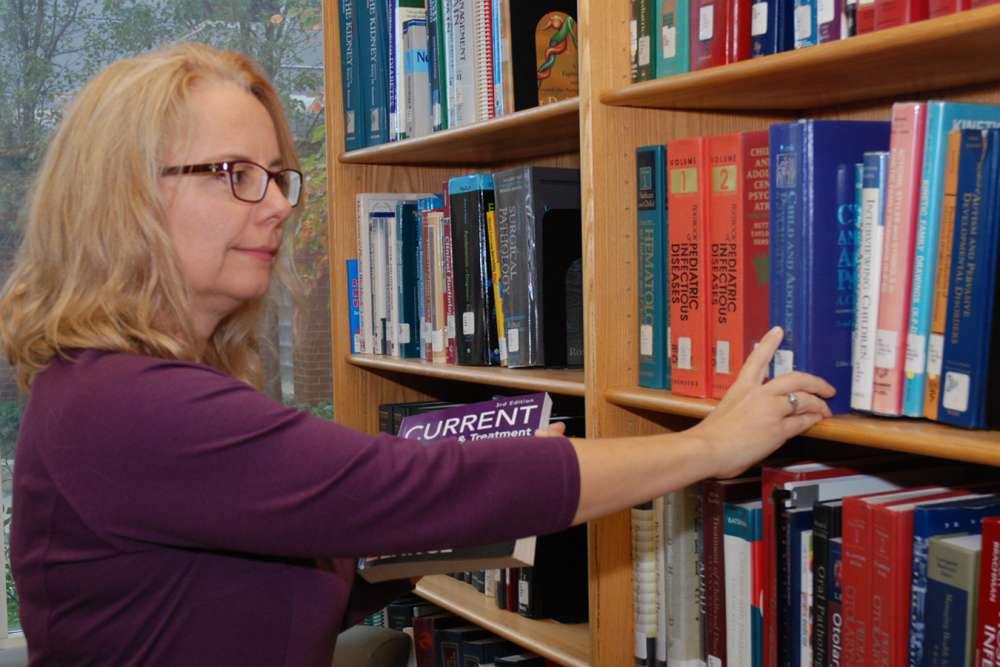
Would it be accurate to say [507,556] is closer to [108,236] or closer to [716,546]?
[716,546]

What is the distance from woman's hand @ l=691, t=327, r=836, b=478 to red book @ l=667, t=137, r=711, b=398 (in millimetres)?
174

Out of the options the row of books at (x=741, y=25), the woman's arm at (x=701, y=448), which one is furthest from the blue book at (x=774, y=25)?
the woman's arm at (x=701, y=448)

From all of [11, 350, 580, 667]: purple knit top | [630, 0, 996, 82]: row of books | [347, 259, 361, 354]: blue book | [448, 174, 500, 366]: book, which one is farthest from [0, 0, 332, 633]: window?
[11, 350, 580, 667]: purple knit top

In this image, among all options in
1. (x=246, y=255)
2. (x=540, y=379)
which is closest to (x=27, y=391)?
(x=246, y=255)

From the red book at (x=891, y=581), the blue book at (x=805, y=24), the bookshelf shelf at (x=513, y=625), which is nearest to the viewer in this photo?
the red book at (x=891, y=581)

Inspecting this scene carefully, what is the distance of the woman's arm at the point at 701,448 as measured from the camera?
3.81 feet

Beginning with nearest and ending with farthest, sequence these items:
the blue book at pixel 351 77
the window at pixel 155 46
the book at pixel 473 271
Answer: the book at pixel 473 271, the blue book at pixel 351 77, the window at pixel 155 46

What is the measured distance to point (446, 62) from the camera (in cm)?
200

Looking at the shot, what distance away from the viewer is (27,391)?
1.34 meters

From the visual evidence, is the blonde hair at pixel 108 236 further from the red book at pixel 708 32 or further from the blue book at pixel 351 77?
the blue book at pixel 351 77

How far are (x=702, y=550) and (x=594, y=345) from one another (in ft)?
1.02

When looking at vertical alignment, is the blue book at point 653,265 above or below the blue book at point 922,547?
above

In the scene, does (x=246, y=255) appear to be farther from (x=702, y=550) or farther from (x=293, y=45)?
(x=293, y=45)

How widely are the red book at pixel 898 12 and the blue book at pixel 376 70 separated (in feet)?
3.91
